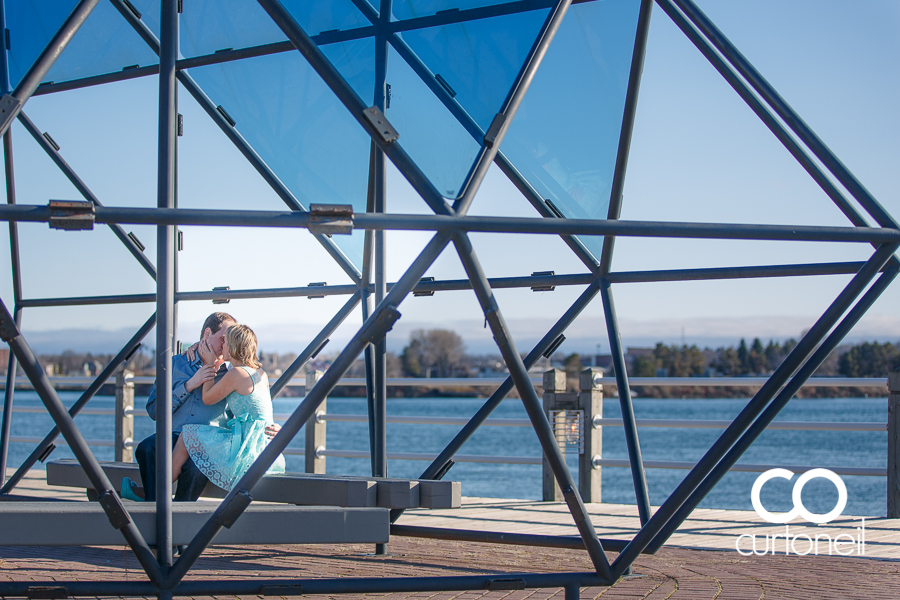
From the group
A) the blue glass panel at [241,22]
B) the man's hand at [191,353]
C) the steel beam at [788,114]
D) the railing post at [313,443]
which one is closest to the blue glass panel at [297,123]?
the blue glass panel at [241,22]

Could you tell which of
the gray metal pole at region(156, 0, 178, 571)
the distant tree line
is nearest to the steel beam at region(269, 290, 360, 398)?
the gray metal pole at region(156, 0, 178, 571)

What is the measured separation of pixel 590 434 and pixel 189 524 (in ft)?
17.8

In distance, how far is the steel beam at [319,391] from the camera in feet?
10.5

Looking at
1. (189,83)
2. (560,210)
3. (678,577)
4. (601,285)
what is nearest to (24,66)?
(189,83)

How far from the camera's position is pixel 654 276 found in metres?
4.86

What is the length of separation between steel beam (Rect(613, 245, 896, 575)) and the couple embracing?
210 centimetres

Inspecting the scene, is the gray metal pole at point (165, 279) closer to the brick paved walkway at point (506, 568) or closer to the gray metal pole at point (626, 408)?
the brick paved walkway at point (506, 568)

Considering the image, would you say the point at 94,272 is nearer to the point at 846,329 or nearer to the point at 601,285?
the point at 601,285

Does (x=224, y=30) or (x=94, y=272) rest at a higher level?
(x=224, y=30)

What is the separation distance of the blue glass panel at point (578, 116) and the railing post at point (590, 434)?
3.18m

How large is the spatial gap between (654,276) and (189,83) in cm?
358

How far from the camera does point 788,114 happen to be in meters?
3.87

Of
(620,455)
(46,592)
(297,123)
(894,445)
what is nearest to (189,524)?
(46,592)

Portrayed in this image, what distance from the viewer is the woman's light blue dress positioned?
4.60 meters
